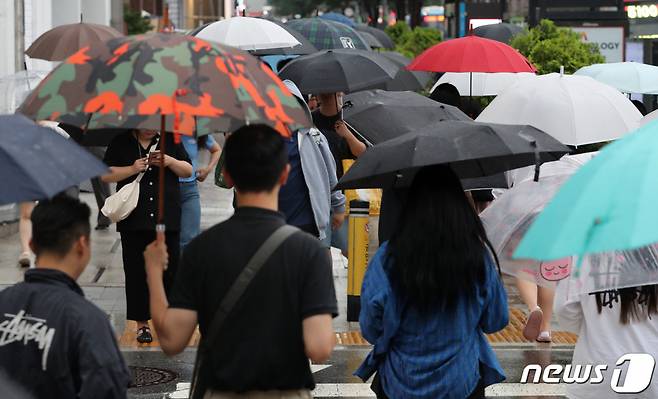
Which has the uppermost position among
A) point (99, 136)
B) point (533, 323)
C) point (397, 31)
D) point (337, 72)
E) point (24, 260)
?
point (337, 72)

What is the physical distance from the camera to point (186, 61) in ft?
15.6

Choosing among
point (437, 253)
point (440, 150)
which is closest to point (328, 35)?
point (440, 150)

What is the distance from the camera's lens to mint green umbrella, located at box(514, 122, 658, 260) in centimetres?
338

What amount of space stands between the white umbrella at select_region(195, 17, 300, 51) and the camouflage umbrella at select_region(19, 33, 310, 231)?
22.5 feet

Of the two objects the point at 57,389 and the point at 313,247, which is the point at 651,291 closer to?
the point at 313,247

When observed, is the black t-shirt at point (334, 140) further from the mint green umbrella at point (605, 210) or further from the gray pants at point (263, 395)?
the mint green umbrella at point (605, 210)

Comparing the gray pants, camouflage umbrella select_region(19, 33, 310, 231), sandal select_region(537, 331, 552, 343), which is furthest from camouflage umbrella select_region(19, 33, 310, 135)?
sandal select_region(537, 331, 552, 343)

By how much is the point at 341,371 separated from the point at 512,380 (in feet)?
3.81

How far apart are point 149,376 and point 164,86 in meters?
4.49

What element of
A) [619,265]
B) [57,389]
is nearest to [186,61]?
[57,389]

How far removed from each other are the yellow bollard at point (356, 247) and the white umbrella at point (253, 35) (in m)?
1.85

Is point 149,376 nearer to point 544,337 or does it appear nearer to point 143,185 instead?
point 143,185

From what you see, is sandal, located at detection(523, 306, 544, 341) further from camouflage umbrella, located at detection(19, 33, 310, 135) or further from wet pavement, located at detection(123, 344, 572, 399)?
camouflage umbrella, located at detection(19, 33, 310, 135)

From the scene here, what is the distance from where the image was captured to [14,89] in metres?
12.4
